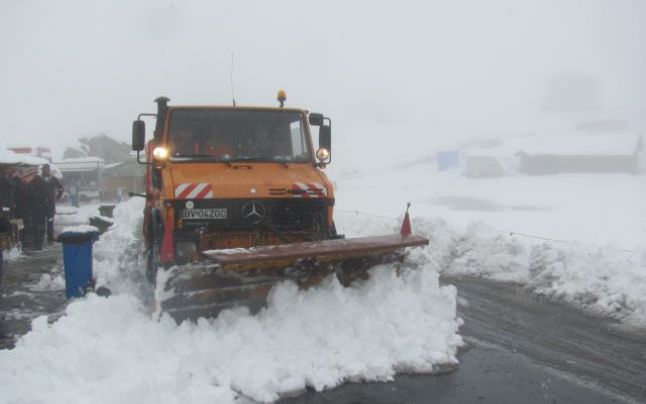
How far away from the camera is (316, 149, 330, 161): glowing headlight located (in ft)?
21.9

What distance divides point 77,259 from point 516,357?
5.60 m

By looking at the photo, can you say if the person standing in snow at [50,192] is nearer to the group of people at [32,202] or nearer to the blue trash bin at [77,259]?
the group of people at [32,202]

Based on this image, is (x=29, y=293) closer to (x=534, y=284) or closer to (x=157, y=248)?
(x=157, y=248)

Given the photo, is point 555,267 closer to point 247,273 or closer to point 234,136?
point 234,136

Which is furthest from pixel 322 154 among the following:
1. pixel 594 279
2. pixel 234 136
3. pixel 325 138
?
pixel 594 279

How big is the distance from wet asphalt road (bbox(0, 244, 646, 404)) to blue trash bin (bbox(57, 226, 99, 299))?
1.03ft

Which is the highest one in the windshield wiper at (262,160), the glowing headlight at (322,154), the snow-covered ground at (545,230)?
the glowing headlight at (322,154)

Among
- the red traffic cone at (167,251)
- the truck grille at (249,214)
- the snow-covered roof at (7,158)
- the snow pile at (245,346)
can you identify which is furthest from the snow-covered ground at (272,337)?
the snow-covered roof at (7,158)

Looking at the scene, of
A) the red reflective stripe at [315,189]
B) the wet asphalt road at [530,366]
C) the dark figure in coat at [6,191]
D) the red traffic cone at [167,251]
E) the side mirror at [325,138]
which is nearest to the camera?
the wet asphalt road at [530,366]

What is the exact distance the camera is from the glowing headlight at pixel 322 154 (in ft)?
21.9

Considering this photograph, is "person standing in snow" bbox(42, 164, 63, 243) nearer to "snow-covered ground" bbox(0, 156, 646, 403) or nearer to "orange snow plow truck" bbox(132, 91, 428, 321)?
"snow-covered ground" bbox(0, 156, 646, 403)

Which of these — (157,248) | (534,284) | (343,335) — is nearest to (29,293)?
(157,248)

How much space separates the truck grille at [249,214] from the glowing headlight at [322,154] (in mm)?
931

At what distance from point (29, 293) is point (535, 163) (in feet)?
208
